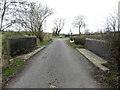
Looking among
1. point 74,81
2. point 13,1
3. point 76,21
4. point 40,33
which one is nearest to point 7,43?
point 13,1

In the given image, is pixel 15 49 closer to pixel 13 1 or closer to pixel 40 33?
pixel 13 1

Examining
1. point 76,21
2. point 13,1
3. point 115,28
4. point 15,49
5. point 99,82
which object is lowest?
point 99,82

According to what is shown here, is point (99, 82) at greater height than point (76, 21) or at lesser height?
lesser

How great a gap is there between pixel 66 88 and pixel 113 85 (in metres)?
1.70

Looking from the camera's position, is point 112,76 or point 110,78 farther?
point 112,76

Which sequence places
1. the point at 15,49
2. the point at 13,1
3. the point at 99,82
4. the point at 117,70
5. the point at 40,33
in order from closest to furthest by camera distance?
the point at 99,82, the point at 117,70, the point at 15,49, the point at 13,1, the point at 40,33

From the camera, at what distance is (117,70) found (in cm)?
539

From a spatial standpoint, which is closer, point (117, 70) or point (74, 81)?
point (74, 81)

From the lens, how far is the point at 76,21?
59344 millimetres

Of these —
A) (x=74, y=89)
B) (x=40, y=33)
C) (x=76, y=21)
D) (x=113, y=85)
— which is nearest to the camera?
(x=74, y=89)

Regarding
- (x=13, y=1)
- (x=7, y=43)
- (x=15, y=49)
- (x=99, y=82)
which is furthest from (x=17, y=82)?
(x=13, y=1)

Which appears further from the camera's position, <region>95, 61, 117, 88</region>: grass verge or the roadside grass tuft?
the roadside grass tuft

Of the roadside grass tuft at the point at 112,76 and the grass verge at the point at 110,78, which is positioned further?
the roadside grass tuft at the point at 112,76

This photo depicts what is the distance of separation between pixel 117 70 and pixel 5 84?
4534mm
